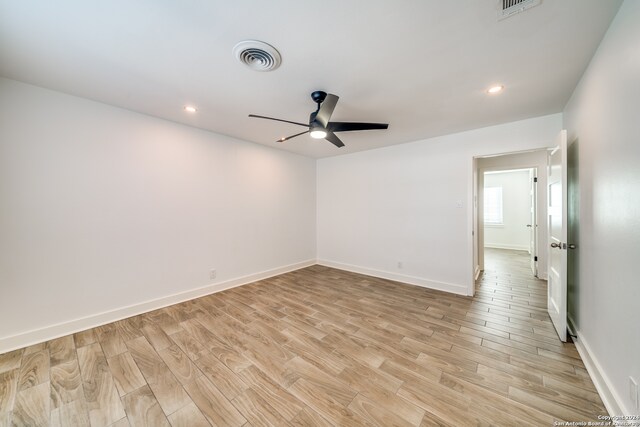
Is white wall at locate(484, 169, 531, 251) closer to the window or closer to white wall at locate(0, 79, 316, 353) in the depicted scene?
the window

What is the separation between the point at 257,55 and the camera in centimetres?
174

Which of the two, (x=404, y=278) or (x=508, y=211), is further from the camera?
(x=508, y=211)

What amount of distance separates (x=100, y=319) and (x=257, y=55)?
325 centimetres

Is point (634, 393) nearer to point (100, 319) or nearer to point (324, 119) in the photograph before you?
point (324, 119)

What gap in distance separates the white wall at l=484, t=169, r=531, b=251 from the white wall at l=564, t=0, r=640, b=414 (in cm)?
629

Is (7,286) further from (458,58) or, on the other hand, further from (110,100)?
(458,58)

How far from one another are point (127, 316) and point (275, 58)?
329 cm

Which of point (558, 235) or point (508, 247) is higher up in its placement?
point (558, 235)

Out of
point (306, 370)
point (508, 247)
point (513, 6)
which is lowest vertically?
point (306, 370)

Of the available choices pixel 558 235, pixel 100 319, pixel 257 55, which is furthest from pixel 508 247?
pixel 100 319

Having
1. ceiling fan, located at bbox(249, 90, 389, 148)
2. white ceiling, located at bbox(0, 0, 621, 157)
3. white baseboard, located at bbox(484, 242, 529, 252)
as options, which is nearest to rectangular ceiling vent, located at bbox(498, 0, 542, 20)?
white ceiling, located at bbox(0, 0, 621, 157)

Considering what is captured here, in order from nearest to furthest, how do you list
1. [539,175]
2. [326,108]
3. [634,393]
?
[634,393]
[326,108]
[539,175]

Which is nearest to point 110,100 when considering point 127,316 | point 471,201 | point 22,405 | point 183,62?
point 183,62

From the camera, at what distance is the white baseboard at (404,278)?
3.51 m
